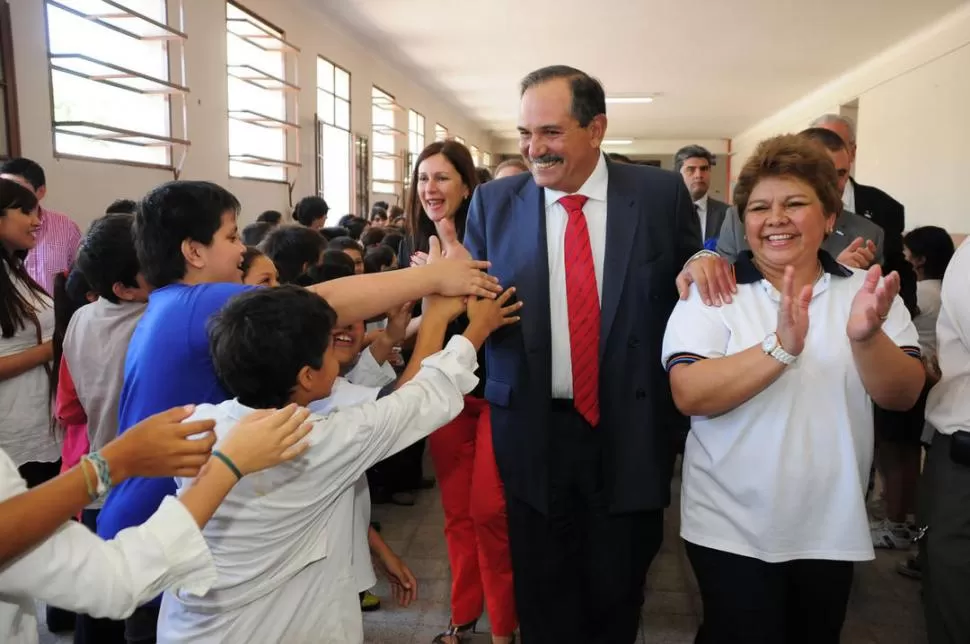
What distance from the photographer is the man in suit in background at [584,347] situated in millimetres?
1764

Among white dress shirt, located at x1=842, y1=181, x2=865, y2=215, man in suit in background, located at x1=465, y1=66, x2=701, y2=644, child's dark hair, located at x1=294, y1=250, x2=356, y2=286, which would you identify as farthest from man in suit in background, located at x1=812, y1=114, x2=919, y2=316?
child's dark hair, located at x1=294, y1=250, x2=356, y2=286

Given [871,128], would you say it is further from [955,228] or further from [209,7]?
[209,7]

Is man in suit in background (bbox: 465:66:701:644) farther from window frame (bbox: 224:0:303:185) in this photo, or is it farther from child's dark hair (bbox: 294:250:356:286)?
window frame (bbox: 224:0:303:185)

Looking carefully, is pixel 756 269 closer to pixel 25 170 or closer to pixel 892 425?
pixel 892 425

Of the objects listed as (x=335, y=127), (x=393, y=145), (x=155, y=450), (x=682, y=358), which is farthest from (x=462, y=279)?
(x=393, y=145)

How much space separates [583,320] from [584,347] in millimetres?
71

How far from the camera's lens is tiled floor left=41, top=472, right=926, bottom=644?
2492 mm

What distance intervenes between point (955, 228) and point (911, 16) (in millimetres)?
2432

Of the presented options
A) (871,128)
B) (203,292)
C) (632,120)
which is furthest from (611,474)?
(632,120)

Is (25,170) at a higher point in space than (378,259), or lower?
higher

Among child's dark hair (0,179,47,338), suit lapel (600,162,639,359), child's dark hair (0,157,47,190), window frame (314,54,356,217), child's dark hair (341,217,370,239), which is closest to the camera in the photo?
suit lapel (600,162,639,359)

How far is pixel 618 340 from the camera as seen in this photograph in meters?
1.76

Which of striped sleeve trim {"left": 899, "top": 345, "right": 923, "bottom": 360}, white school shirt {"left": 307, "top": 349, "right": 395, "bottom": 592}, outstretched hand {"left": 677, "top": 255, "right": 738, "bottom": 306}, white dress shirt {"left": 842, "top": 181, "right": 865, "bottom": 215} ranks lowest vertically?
white school shirt {"left": 307, "top": 349, "right": 395, "bottom": 592}

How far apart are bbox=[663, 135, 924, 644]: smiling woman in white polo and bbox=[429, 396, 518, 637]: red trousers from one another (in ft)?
2.41
